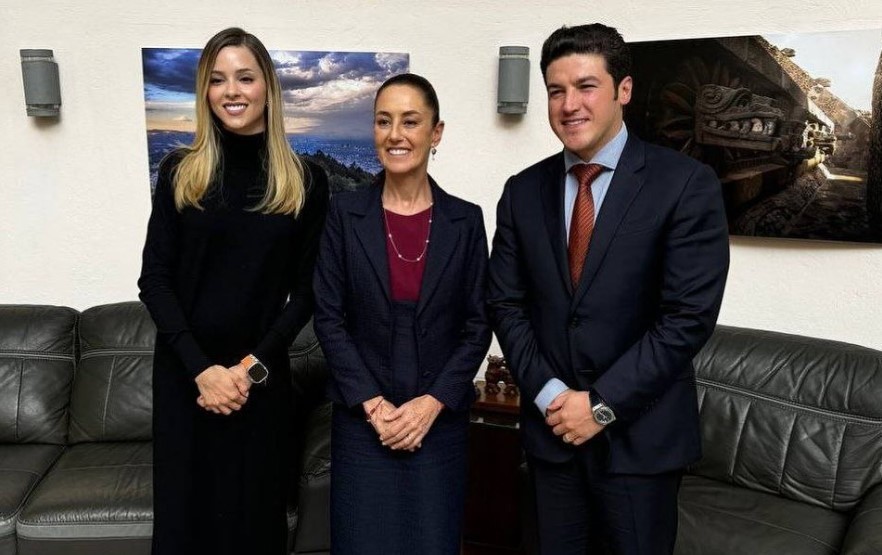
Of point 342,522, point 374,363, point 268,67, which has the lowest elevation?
point 342,522

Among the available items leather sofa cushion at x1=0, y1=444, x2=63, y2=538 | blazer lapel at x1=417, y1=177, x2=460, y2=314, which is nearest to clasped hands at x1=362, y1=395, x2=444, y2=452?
blazer lapel at x1=417, y1=177, x2=460, y2=314

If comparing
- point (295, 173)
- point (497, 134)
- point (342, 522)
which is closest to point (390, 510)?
point (342, 522)

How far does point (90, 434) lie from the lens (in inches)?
110

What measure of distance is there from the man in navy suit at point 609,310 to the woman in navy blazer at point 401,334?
190 mm

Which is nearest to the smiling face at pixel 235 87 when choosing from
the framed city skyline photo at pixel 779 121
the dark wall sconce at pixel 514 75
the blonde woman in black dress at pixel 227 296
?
the blonde woman in black dress at pixel 227 296

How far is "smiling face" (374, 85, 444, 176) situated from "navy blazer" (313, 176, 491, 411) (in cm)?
14

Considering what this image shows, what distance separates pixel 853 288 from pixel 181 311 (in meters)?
2.43

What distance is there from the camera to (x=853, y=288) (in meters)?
2.63

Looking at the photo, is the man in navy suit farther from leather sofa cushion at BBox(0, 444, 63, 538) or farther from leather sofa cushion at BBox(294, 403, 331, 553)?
leather sofa cushion at BBox(0, 444, 63, 538)

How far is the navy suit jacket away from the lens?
1.47m

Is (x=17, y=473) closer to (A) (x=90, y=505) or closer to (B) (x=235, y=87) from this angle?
(A) (x=90, y=505)

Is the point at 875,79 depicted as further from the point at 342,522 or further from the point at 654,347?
the point at 342,522

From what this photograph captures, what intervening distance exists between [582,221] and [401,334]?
53cm

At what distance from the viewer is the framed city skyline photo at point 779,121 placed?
244cm
